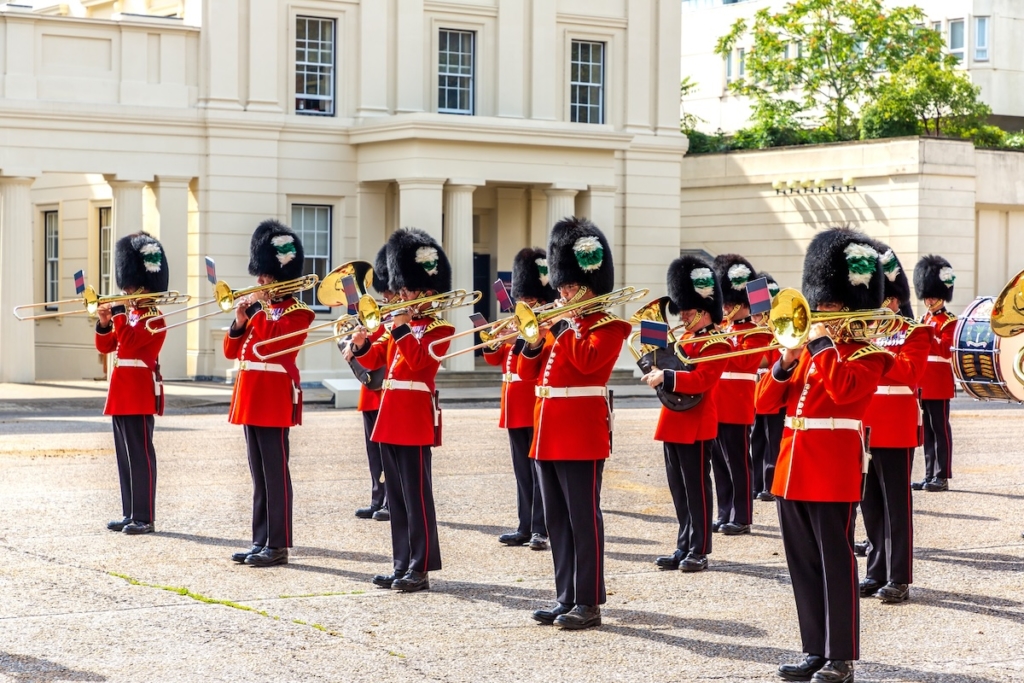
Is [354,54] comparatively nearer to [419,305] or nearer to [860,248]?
[419,305]

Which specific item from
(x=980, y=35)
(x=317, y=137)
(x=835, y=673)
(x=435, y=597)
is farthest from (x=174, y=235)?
(x=980, y=35)

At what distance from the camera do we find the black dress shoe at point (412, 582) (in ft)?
26.0

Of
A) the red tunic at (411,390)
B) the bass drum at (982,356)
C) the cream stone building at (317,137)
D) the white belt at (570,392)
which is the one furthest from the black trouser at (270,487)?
the cream stone building at (317,137)

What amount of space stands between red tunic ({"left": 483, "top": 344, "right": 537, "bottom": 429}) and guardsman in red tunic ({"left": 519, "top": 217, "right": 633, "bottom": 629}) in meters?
1.84

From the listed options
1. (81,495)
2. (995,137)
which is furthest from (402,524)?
(995,137)

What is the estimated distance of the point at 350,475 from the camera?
12375 mm

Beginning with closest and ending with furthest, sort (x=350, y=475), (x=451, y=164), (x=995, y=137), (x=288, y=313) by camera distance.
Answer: (x=288, y=313) → (x=350, y=475) → (x=451, y=164) → (x=995, y=137)

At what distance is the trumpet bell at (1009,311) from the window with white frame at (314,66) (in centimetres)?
1810

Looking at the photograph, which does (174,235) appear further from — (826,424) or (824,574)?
(824,574)

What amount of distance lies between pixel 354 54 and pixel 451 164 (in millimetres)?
2400

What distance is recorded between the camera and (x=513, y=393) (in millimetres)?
9469

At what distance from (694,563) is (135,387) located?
142 inches

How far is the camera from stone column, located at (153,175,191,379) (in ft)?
78.0

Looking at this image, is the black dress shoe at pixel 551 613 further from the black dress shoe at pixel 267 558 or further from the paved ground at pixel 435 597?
the black dress shoe at pixel 267 558
